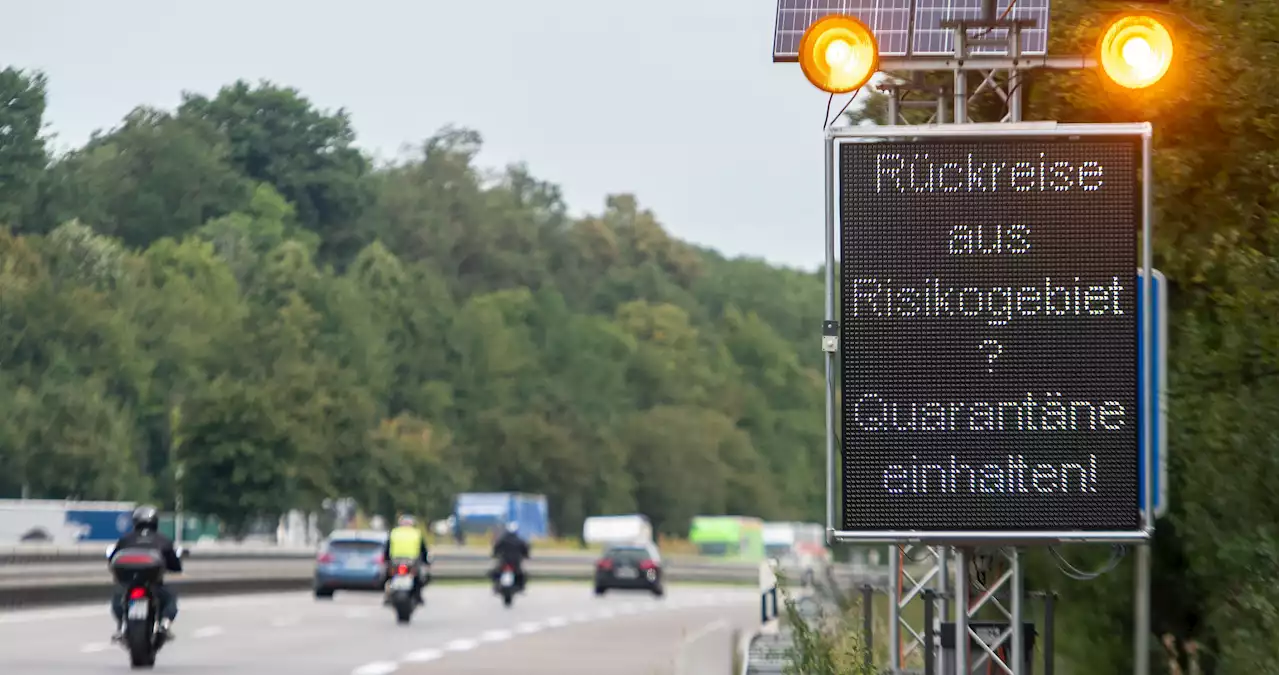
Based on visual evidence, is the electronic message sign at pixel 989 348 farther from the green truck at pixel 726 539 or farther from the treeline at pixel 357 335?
the green truck at pixel 726 539

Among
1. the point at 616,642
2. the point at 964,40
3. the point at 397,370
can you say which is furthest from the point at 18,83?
the point at 397,370

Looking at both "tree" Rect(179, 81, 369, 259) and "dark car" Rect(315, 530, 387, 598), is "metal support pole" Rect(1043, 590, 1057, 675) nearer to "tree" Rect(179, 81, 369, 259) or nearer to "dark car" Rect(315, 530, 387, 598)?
"dark car" Rect(315, 530, 387, 598)

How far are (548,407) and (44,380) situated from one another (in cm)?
6253

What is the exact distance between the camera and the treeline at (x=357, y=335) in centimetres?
6981

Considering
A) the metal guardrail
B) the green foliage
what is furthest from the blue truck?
the green foliage

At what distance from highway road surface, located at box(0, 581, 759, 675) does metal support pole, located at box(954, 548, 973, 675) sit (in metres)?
7.01

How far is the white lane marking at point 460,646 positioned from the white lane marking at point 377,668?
338 centimetres

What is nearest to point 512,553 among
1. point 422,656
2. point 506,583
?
point 506,583

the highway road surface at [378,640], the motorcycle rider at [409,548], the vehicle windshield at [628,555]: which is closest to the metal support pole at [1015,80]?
the highway road surface at [378,640]

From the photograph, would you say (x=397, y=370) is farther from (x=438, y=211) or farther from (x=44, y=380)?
(x=44, y=380)

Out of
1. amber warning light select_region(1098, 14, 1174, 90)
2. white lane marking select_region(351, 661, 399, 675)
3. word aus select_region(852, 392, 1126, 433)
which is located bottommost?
white lane marking select_region(351, 661, 399, 675)

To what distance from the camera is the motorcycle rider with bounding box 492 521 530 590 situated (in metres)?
44.1

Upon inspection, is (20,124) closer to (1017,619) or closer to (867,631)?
(867,631)

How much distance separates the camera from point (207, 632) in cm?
2828
